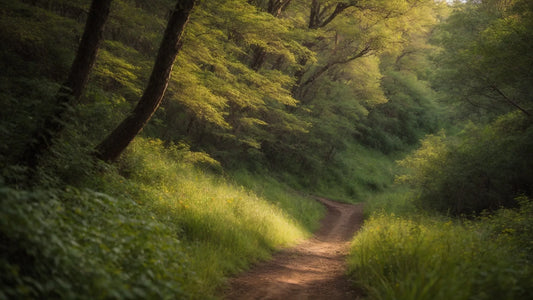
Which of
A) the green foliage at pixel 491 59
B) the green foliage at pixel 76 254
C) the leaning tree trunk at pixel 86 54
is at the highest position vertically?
the green foliage at pixel 491 59

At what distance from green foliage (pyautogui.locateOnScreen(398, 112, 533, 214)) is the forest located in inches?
2.8

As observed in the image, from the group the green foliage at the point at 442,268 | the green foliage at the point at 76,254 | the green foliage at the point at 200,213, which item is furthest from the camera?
the green foliage at the point at 200,213

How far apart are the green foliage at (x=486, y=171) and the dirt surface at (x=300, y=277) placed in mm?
5579

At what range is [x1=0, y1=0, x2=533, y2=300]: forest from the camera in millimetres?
3453

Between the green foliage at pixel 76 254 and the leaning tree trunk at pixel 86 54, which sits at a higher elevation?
the leaning tree trunk at pixel 86 54

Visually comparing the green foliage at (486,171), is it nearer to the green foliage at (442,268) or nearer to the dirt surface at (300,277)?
the dirt surface at (300,277)

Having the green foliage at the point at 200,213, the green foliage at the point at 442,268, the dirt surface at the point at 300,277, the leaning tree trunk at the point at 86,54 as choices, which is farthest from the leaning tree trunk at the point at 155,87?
the green foliage at the point at 442,268

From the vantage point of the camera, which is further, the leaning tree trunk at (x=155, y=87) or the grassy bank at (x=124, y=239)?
the leaning tree trunk at (x=155, y=87)

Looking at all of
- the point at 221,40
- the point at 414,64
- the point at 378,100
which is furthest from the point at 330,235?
the point at 414,64

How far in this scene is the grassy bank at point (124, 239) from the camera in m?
2.75

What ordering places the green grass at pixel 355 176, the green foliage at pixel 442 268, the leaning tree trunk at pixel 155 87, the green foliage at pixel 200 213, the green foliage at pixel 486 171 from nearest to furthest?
the green foliage at pixel 442 268 < the green foliage at pixel 200 213 < the leaning tree trunk at pixel 155 87 < the green foliage at pixel 486 171 < the green grass at pixel 355 176

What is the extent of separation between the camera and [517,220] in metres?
7.56

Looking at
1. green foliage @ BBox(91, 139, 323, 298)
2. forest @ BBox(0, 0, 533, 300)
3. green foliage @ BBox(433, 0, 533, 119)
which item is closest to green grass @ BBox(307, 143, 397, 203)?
forest @ BBox(0, 0, 533, 300)

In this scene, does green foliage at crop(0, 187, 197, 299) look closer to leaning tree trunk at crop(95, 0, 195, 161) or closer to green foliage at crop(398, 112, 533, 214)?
leaning tree trunk at crop(95, 0, 195, 161)
